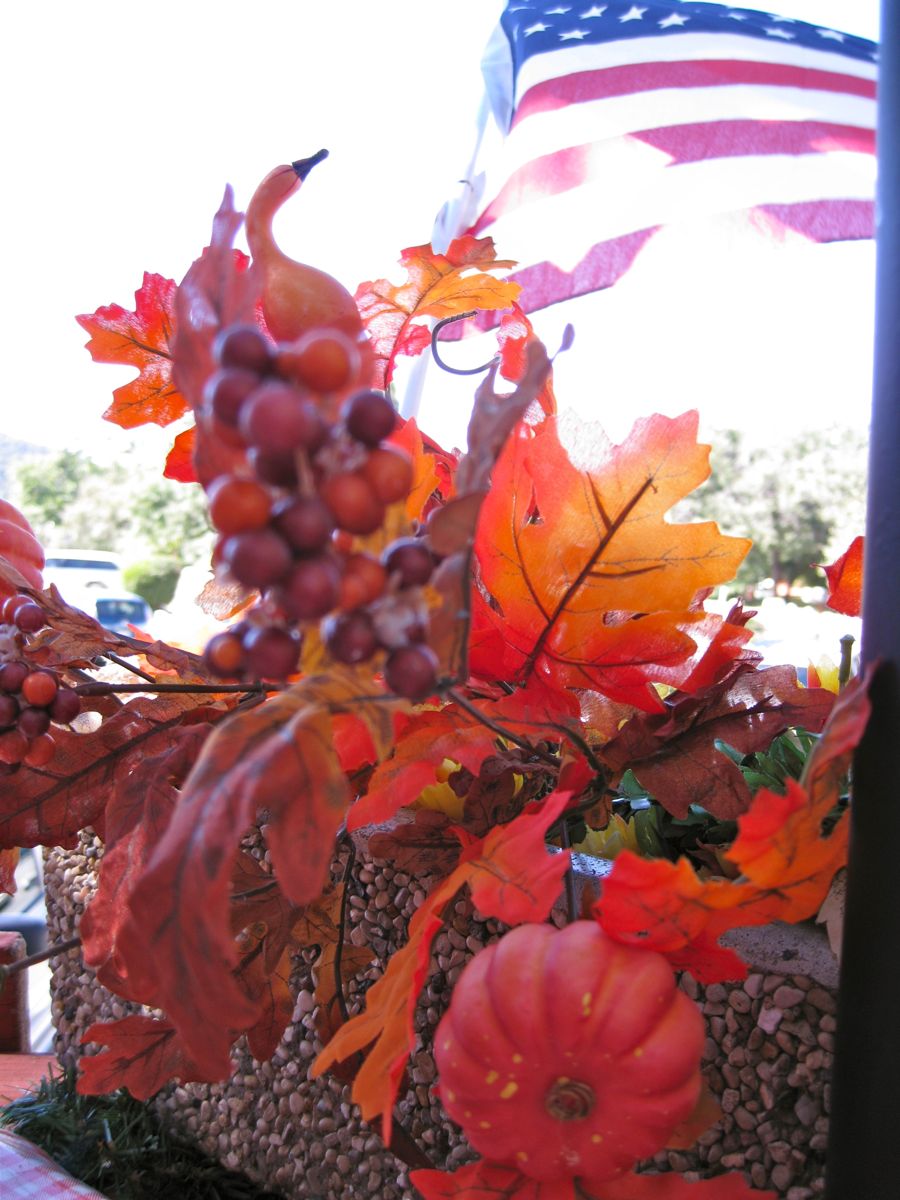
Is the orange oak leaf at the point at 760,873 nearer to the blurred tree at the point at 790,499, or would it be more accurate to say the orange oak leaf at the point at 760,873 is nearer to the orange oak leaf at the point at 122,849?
the orange oak leaf at the point at 122,849

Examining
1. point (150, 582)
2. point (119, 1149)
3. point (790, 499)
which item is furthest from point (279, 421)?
point (790, 499)

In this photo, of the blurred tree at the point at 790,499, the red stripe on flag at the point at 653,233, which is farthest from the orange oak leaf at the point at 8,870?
the blurred tree at the point at 790,499

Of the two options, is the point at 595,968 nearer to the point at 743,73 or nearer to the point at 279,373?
the point at 279,373

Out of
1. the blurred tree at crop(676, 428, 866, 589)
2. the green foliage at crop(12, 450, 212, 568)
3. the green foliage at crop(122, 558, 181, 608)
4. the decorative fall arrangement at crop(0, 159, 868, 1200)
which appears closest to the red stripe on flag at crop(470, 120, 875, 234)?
the decorative fall arrangement at crop(0, 159, 868, 1200)

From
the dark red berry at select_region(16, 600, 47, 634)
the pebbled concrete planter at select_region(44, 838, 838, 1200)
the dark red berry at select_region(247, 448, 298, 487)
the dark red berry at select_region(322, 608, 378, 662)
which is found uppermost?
the dark red berry at select_region(247, 448, 298, 487)

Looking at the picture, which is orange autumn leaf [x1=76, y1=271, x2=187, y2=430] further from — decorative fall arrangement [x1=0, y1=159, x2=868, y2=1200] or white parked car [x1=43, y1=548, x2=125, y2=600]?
white parked car [x1=43, y1=548, x2=125, y2=600]

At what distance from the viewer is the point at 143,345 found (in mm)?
340

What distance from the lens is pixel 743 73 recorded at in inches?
61.7

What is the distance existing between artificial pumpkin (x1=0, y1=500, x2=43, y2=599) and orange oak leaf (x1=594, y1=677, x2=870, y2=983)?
325 millimetres

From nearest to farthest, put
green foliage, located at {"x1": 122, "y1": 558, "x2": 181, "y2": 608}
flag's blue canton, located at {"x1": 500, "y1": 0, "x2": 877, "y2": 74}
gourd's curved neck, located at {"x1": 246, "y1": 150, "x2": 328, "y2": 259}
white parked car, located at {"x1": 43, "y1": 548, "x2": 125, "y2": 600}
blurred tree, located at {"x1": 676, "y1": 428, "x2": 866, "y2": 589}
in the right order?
gourd's curved neck, located at {"x1": 246, "y1": 150, "x2": 328, "y2": 259}
flag's blue canton, located at {"x1": 500, "y1": 0, "x2": 877, "y2": 74}
white parked car, located at {"x1": 43, "y1": 548, "x2": 125, "y2": 600}
green foliage, located at {"x1": 122, "y1": 558, "x2": 181, "y2": 608}
blurred tree, located at {"x1": 676, "y1": 428, "x2": 866, "y2": 589}

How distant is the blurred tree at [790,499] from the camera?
1391 cm

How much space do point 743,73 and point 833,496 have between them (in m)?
13.4

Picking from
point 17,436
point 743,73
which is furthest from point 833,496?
point 17,436

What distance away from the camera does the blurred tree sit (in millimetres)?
13906
